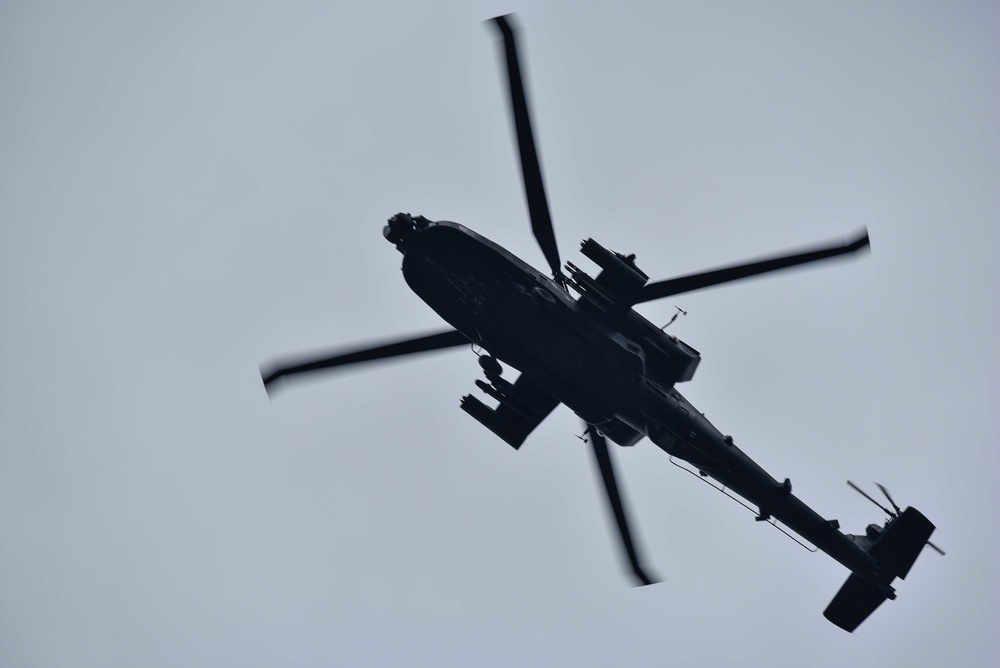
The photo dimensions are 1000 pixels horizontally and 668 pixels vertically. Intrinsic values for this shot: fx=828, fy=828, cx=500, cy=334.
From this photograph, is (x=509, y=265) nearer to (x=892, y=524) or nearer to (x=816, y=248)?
(x=816, y=248)

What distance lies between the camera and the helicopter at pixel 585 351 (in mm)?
15844

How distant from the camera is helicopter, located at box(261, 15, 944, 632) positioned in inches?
624

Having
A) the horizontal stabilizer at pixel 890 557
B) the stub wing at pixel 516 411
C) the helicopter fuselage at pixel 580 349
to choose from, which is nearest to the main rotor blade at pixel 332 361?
the helicopter fuselage at pixel 580 349

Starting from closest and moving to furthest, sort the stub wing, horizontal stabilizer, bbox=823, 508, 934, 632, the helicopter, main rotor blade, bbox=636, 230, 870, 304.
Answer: main rotor blade, bbox=636, 230, 870, 304, the helicopter, the stub wing, horizontal stabilizer, bbox=823, 508, 934, 632

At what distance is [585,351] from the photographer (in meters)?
16.5

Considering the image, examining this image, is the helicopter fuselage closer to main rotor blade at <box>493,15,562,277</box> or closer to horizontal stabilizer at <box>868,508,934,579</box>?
main rotor blade at <box>493,15,562,277</box>

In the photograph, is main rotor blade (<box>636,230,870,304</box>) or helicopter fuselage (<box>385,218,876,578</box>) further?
helicopter fuselage (<box>385,218,876,578</box>)

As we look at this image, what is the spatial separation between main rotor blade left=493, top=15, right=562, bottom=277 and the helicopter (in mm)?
24

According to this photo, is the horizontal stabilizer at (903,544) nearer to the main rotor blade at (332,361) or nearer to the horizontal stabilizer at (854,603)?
the horizontal stabilizer at (854,603)

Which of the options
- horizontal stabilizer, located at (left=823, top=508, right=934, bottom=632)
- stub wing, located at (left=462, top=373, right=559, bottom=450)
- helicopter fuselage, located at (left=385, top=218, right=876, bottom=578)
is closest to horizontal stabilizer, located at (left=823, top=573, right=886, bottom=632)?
horizontal stabilizer, located at (left=823, top=508, right=934, bottom=632)

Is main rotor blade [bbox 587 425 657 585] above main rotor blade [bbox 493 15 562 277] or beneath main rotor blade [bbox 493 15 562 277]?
beneath

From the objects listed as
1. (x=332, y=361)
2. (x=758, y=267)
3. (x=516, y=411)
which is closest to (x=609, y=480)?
(x=516, y=411)

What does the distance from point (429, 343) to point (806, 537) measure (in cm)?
952

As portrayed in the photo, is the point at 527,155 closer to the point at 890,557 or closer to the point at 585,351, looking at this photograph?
the point at 585,351
